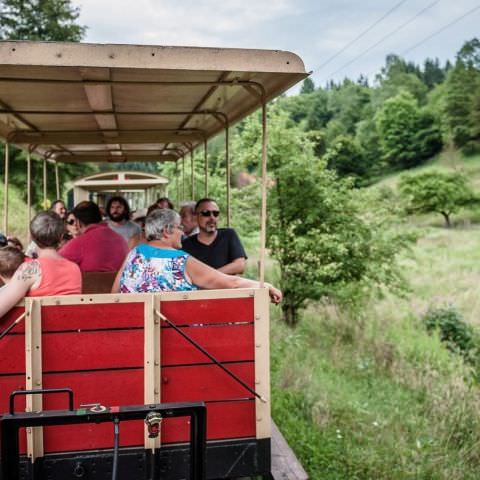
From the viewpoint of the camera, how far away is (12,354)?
3160mm

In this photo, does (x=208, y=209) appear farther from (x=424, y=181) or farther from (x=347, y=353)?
(x=424, y=181)

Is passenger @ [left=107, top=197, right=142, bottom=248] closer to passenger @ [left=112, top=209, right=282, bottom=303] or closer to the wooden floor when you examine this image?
passenger @ [left=112, top=209, right=282, bottom=303]

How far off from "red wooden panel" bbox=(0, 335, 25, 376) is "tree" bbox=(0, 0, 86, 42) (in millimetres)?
32975

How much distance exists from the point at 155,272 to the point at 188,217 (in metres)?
3.29

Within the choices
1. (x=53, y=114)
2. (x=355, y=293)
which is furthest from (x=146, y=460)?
(x=355, y=293)

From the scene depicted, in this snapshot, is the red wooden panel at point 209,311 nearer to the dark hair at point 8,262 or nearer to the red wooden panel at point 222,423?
the red wooden panel at point 222,423

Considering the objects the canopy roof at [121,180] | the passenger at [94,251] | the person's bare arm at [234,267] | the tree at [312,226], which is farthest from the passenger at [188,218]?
the tree at [312,226]

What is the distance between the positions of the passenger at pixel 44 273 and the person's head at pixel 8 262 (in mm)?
228

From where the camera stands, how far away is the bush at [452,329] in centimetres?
1728

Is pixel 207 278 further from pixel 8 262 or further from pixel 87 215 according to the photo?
pixel 87 215

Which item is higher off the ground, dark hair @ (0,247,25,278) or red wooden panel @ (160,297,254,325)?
dark hair @ (0,247,25,278)

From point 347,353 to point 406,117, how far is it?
7863 centimetres

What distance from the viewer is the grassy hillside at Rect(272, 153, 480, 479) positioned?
672 centimetres

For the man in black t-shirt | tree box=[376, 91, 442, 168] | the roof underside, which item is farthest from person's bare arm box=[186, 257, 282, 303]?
tree box=[376, 91, 442, 168]
